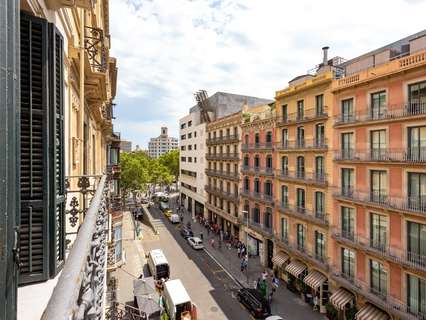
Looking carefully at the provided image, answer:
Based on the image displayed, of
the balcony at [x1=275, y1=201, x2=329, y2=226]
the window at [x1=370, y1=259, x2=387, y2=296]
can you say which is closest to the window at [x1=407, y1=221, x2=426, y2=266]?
the window at [x1=370, y1=259, x2=387, y2=296]

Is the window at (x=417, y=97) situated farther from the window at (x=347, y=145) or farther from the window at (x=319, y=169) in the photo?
the window at (x=319, y=169)

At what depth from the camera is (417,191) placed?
15.7m

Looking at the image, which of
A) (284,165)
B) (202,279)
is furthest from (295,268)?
(284,165)

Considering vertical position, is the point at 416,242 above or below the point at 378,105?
below

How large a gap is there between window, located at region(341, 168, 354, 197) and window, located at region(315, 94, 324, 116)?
529cm

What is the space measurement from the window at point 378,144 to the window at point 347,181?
7.55ft

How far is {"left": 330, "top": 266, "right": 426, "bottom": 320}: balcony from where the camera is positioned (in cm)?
1573

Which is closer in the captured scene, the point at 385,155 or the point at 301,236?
the point at 385,155

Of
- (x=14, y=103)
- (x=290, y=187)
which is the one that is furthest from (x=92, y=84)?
(x=290, y=187)

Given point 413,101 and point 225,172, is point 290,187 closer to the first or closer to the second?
point 413,101

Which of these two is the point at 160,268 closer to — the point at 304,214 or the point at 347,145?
the point at 304,214

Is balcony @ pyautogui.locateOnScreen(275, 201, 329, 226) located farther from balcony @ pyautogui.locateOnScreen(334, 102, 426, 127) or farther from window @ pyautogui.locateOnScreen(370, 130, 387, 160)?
balcony @ pyautogui.locateOnScreen(334, 102, 426, 127)

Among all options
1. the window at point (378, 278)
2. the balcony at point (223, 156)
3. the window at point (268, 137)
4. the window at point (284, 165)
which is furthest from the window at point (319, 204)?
the balcony at point (223, 156)

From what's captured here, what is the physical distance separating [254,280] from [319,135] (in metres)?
15.2
